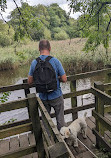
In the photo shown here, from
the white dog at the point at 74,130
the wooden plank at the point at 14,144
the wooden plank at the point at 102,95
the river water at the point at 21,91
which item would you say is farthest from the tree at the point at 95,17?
the wooden plank at the point at 14,144

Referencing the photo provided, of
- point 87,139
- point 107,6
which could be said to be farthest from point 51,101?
point 107,6

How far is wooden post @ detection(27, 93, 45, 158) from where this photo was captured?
1.99m

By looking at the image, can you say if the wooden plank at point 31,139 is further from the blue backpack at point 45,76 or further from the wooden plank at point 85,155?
the blue backpack at point 45,76

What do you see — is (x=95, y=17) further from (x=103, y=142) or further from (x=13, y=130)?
(x=13, y=130)

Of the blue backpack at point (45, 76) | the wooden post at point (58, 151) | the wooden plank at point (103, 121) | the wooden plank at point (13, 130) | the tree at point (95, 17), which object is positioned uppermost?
the tree at point (95, 17)

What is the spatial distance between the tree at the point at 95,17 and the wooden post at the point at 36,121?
12.9 feet

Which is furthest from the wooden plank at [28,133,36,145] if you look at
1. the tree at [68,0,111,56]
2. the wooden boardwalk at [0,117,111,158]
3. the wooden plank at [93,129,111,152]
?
the tree at [68,0,111,56]

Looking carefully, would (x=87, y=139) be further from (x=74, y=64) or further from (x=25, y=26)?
(x=74, y=64)

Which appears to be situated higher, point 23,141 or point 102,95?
point 102,95

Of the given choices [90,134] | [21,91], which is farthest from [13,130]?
[21,91]

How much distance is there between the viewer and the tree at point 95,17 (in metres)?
5.02

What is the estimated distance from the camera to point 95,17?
17.2 ft

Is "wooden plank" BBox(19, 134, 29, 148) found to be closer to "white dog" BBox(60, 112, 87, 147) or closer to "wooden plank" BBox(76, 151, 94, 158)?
"white dog" BBox(60, 112, 87, 147)

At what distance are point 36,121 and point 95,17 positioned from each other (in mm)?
4568
